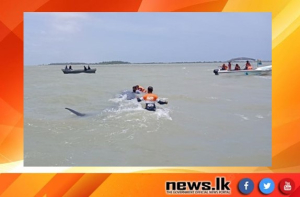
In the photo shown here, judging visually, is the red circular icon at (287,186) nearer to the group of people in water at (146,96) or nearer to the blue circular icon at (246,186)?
the blue circular icon at (246,186)

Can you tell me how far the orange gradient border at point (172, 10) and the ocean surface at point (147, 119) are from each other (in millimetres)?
100

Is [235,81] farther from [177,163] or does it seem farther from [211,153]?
[177,163]

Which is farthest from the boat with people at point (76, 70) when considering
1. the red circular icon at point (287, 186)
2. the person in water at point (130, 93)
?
the red circular icon at point (287, 186)

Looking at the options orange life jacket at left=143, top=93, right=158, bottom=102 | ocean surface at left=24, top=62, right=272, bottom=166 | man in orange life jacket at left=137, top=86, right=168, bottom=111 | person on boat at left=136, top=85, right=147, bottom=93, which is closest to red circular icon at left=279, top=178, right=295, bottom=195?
ocean surface at left=24, top=62, right=272, bottom=166

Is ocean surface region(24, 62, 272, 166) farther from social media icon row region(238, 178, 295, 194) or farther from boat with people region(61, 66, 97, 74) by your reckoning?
social media icon row region(238, 178, 295, 194)

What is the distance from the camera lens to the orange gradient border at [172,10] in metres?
4.86

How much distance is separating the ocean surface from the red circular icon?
35cm

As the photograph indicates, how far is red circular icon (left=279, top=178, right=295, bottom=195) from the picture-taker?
16.0ft

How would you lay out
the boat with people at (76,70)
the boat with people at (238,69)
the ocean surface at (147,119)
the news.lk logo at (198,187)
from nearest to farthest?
the news.lk logo at (198,187) → the ocean surface at (147,119) → the boat with people at (238,69) → the boat with people at (76,70)

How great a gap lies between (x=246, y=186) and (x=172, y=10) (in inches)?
93.7

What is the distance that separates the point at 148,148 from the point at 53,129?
1294 mm

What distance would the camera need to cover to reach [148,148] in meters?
5.08

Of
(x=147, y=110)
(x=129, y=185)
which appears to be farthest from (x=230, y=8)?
(x=129, y=185)

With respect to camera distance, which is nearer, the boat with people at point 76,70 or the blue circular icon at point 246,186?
the blue circular icon at point 246,186
